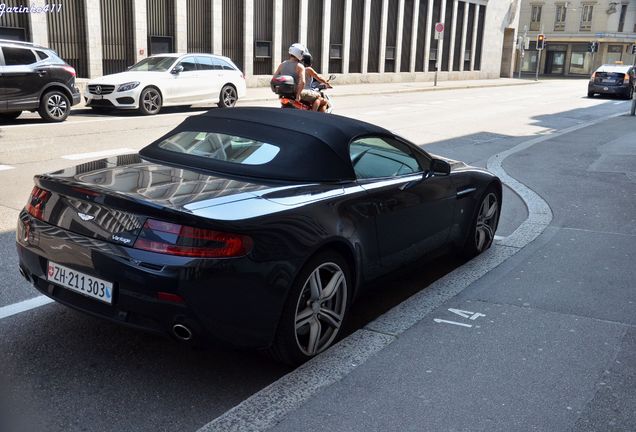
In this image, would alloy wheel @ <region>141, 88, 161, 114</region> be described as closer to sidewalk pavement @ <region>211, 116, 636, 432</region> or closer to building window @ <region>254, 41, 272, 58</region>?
sidewalk pavement @ <region>211, 116, 636, 432</region>

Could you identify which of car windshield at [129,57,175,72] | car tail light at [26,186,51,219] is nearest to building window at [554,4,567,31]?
car windshield at [129,57,175,72]

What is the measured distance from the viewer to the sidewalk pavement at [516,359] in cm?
335

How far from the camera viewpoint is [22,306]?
4.56m

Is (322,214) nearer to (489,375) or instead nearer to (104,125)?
(489,375)

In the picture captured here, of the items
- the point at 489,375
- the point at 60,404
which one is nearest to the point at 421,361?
the point at 489,375

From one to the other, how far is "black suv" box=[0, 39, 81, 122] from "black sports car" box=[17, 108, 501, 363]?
413 inches

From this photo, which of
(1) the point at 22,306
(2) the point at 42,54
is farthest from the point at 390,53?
(1) the point at 22,306

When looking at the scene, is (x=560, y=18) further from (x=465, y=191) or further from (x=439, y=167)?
(x=439, y=167)

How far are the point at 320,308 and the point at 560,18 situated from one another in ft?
269

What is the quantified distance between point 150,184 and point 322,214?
3.18 feet

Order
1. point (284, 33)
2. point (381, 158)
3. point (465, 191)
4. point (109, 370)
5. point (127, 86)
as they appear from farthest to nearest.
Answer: point (284, 33) < point (127, 86) < point (465, 191) < point (381, 158) < point (109, 370)

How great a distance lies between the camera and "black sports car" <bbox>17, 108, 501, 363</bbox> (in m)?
3.38

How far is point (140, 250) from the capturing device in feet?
11.1

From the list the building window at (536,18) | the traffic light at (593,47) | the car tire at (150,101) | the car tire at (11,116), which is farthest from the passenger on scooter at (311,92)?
the building window at (536,18)
